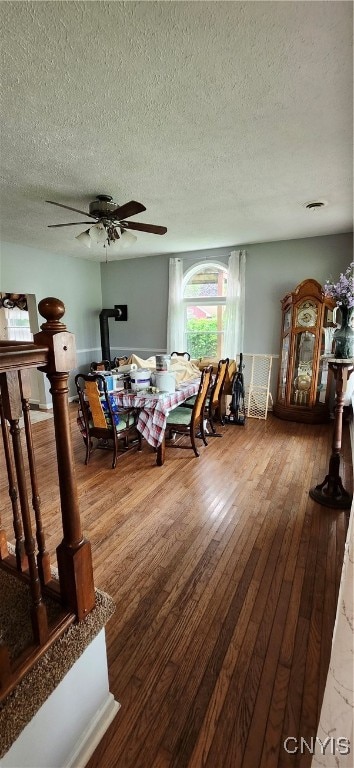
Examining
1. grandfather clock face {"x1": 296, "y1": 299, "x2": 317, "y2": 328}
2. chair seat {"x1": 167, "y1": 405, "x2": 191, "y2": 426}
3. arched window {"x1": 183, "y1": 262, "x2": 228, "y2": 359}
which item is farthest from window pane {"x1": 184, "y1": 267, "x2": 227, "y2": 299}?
chair seat {"x1": 167, "y1": 405, "x2": 191, "y2": 426}

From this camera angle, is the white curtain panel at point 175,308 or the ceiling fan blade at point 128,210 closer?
the ceiling fan blade at point 128,210

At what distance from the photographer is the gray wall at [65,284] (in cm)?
466

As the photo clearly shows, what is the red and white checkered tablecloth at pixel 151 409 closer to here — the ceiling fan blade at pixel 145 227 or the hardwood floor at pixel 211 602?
the hardwood floor at pixel 211 602

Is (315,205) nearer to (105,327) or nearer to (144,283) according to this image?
(144,283)

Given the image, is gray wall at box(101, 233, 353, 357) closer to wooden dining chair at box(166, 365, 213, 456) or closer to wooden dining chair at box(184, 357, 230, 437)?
wooden dining chair at box(184, 357, 230, 437)

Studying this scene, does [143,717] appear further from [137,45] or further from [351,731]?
[137,45]

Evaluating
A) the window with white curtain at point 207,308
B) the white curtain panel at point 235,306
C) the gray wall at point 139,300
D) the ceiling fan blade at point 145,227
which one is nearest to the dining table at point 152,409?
the ceiling fan blade at point 145,227

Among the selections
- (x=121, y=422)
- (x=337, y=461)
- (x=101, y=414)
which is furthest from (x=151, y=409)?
(x=337, y=461)

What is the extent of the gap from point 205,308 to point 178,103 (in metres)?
3.77

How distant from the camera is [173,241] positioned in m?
4.58

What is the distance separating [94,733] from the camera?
1.06 metres

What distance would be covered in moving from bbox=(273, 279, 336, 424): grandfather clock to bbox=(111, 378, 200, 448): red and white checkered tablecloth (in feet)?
7.07

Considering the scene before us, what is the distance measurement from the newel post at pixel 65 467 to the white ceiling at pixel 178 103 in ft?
4.33

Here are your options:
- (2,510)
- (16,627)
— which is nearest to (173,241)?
(2,510)
